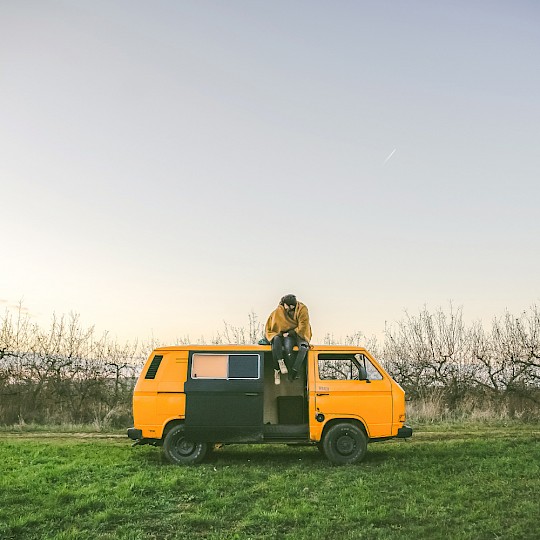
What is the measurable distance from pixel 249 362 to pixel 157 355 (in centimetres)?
176

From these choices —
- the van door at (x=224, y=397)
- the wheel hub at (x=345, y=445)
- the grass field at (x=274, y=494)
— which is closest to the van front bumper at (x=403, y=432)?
the grass field at (x=274, y=494)

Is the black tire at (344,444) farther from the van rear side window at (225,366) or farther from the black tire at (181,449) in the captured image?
the black tire at (181,449)

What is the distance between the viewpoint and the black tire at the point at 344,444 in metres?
11.6

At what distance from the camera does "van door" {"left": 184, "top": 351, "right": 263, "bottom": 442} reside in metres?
11.7

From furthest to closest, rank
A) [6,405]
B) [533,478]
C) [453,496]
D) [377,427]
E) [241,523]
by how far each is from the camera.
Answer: [6,405] → [377,427] → [533,478] → [453,496] → [241,523]

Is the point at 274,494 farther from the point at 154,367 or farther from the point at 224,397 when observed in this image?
the point at 154,367

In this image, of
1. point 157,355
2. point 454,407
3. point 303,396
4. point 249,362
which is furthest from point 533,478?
point 454,407

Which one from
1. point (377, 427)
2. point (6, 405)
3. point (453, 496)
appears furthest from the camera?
point (6, 405)

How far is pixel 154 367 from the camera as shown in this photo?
12.0 meters

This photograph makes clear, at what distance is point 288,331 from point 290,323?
163 mm

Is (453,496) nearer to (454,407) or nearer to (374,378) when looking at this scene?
(374,378)

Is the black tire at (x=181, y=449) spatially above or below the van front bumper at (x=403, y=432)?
below

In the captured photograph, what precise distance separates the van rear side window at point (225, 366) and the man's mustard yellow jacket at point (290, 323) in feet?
2.09

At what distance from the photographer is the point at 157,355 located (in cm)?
1209
